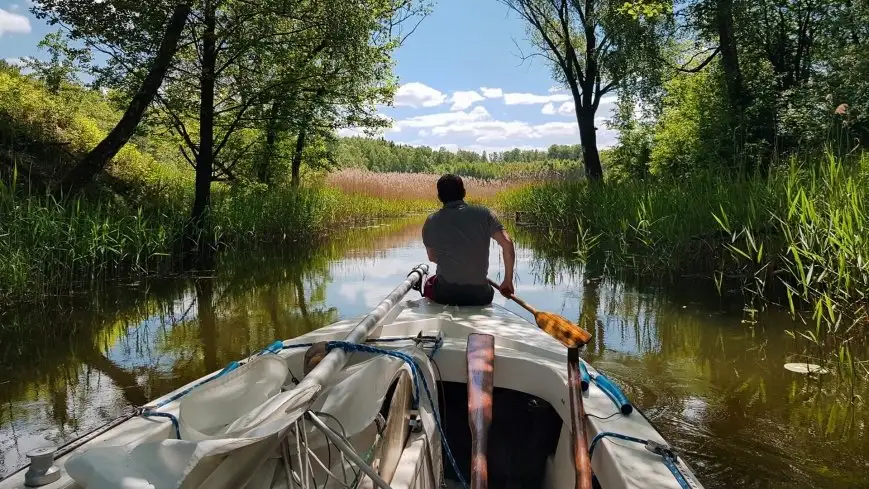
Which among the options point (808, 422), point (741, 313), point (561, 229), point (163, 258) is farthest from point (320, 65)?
point (808, 422)

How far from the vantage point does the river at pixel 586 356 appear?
3.06 meters

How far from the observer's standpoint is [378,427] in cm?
195

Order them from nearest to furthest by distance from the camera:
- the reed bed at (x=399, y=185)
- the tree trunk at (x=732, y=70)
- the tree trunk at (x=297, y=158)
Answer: the tree trunk at (x=732, y=70), the tree trunk at (x=297, y=158), the reed bed at (x=399, y=185)

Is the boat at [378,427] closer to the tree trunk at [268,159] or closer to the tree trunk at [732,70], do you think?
the tree trunk at [732,70]

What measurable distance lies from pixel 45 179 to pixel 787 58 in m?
14.2

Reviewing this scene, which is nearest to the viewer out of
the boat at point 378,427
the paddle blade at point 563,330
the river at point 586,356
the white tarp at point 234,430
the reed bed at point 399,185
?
the white tarp at point 234,430

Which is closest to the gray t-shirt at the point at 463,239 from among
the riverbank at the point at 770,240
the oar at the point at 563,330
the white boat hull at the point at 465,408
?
the white boat hull at the point at 465,408

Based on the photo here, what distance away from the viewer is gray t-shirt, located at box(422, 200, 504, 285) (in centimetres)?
402

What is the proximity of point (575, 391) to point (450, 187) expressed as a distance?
2192mm

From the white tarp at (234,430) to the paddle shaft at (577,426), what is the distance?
66cm

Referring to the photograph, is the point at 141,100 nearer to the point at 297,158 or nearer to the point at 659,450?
the point at 297,158

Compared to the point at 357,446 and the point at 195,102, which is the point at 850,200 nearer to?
the point at 357,446

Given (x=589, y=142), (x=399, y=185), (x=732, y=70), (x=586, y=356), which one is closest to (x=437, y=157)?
(x=399, y=185)

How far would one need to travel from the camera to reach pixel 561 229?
50.4ft
